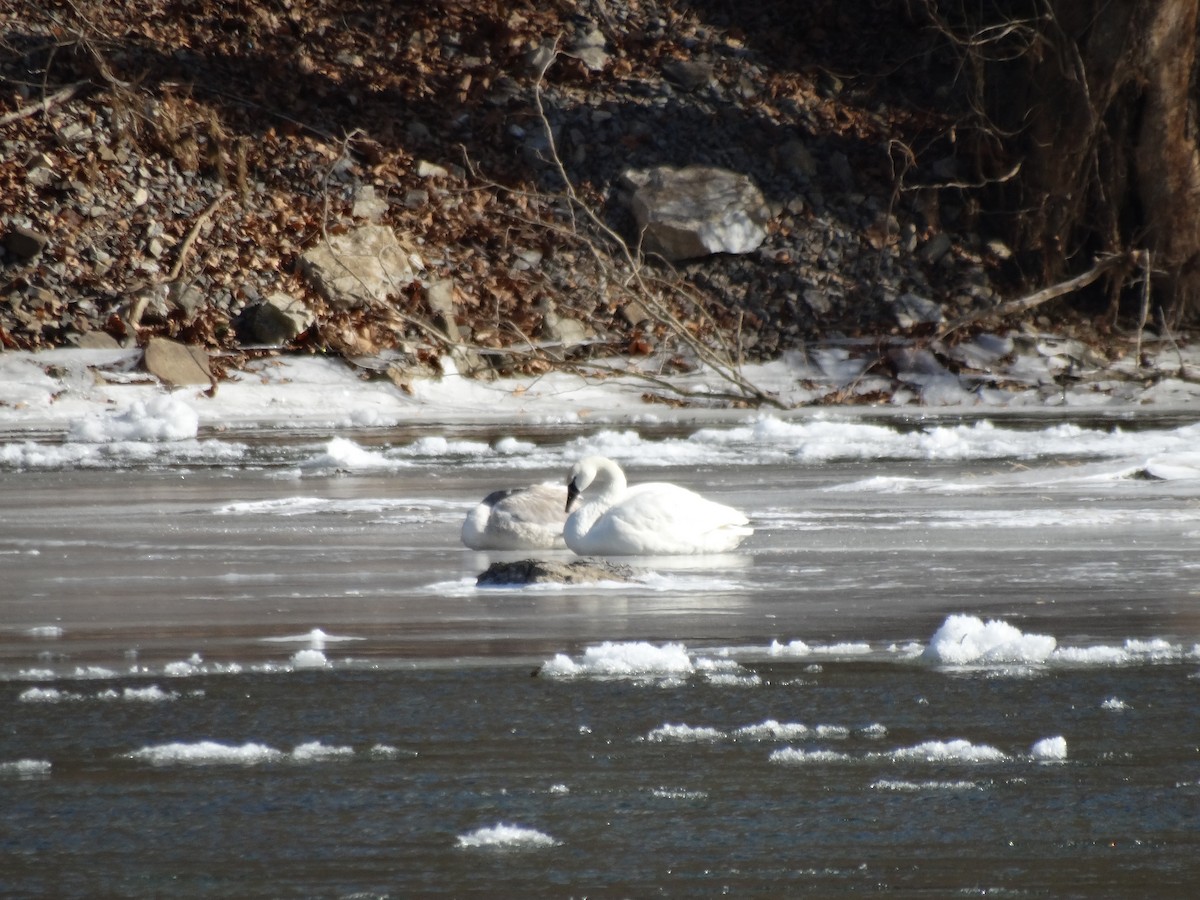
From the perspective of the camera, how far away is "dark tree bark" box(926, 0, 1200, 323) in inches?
861

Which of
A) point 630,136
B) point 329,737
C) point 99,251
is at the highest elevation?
point 630,136

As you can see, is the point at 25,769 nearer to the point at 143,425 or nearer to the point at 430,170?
the point at 143,425

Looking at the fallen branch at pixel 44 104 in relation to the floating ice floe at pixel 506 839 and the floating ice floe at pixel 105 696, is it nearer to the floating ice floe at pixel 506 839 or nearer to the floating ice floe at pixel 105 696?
the floating ice floe at pixel 105 696

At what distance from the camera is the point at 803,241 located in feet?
77.4

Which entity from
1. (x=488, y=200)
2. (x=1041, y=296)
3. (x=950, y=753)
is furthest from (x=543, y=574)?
(x=488, y=200)

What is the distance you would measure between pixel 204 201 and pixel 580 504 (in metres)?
14.7

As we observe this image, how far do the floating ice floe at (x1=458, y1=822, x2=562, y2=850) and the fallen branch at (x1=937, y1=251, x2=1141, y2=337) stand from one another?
53.4 ft

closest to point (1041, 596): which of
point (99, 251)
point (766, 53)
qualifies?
point (99, 251)

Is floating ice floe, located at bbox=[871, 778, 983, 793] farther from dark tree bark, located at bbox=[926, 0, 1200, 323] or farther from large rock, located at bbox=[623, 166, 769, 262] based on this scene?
large rock, located at bbox=[623, 166, 769, 262]

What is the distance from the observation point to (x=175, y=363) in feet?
62.8

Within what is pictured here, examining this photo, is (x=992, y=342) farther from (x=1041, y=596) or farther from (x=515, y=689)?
(x=515, y=689)

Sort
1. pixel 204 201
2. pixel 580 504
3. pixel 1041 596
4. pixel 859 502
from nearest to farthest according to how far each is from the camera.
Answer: pixel 1041 596 → pixel 580 504 → pixel 859 502 → pixel 204 201

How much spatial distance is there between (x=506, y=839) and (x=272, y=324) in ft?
55.1

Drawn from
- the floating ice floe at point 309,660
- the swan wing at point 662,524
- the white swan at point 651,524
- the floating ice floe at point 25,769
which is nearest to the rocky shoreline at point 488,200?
the white swan at point 651,524
